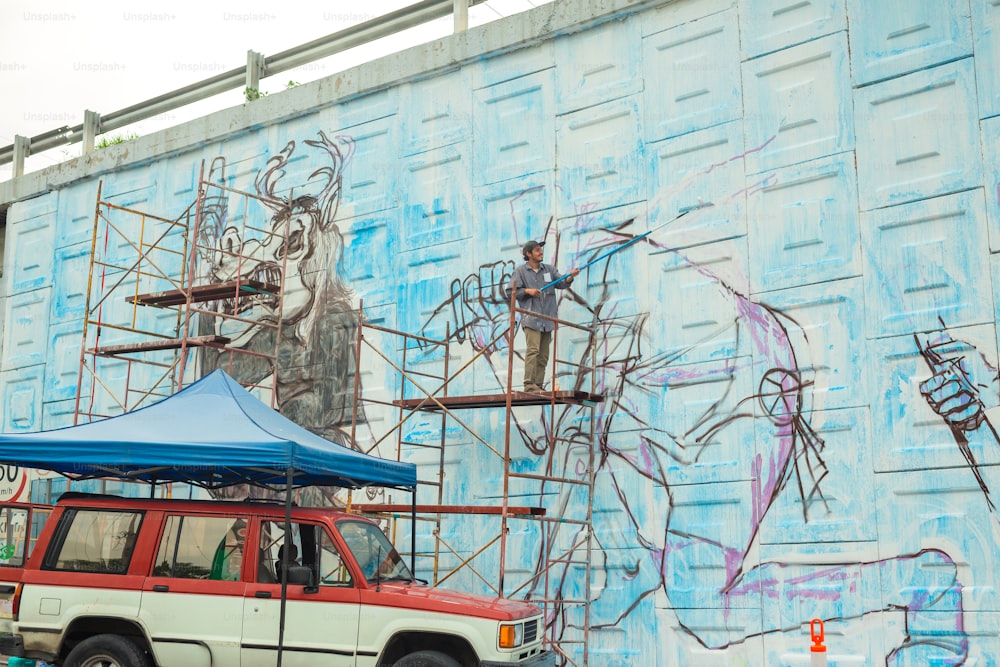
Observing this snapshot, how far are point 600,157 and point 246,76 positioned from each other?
6.79 meters

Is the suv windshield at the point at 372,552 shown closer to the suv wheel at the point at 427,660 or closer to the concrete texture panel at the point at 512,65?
the suv wheel at the point at 427,660

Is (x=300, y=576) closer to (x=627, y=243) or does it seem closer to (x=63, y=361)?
(x=627, y=243)

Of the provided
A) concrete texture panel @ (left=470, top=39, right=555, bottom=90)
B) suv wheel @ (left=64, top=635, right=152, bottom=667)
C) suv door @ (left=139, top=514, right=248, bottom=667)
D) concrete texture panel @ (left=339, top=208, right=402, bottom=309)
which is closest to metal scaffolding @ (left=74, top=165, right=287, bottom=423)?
concrete texture panel @ (left=339, top=208, right=402, bottom=309)

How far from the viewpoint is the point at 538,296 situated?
11578mm

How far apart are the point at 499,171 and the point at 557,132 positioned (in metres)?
0.87

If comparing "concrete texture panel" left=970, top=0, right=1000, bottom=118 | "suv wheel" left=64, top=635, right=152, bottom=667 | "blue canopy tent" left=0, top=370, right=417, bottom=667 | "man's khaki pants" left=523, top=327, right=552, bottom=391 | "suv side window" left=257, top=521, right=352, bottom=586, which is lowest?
"suv wheel" left=64, top=635, right=152, bottom=667

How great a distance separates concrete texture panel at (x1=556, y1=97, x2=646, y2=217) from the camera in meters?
11.9

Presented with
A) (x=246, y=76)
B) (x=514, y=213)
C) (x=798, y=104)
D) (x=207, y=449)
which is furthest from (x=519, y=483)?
(x=246, y=76)

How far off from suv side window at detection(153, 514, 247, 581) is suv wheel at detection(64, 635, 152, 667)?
0.61 metres

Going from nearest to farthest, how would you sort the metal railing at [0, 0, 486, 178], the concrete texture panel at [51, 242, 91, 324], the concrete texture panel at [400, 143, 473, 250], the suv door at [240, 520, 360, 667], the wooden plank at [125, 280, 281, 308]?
the suv door at [240, 520, 360, 667], the concrete texture panel at [400, 143, 473, 250], the wooden plank at [125, 280, 281, 308], the metal railing at [0, 0, 486, 178], the concrete texture panel at [51, 242, 91, 324]

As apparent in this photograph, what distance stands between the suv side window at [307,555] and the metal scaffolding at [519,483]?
2.14 m

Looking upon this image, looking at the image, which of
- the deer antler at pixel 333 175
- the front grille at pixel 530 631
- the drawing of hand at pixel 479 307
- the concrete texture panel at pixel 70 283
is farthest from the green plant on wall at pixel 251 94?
the front grille at pixel 530 631

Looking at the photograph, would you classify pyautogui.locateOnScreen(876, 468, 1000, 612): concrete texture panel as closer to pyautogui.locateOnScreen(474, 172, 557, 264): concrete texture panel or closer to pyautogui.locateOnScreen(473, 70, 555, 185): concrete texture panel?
pyautogui.locateOnScreen(474, 172, 557, 264): concrete texture panel

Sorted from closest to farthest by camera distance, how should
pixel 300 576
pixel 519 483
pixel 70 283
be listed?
pixel 300 576 → pixel 519 483 → pixel 70 283
